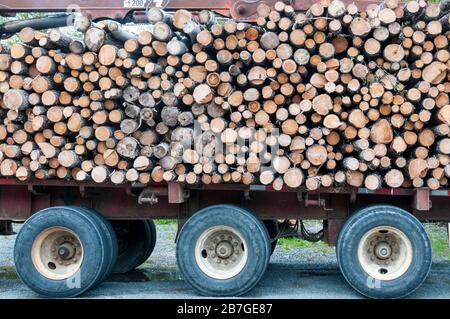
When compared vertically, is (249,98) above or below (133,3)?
below

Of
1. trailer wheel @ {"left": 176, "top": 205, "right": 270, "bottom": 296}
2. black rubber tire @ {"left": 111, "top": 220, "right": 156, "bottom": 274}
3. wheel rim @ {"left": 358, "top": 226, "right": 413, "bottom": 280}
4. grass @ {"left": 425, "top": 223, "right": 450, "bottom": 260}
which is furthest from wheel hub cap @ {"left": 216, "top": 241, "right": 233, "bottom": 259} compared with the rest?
grass @ {"left": 425, "top": 223, "right": 450, "bottom": 260}

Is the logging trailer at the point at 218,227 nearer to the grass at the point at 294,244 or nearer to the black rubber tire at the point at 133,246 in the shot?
the black rubber tire at the point at 133,246

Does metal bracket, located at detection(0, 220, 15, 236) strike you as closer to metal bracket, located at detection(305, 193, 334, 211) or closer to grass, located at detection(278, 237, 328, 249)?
metal bracket, located at detection(305, 193, 334, 211)

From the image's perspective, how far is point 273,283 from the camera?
25.2 ft

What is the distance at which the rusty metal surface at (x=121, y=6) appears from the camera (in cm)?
791

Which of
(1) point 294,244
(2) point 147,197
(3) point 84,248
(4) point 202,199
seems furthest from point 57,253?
(1) point 294,244

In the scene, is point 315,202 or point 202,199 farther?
point 202,199

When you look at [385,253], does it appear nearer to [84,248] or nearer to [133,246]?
[84,248]

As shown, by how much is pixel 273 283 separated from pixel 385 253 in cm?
155

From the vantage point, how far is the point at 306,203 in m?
6.96

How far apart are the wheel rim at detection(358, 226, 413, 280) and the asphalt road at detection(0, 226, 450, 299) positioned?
377 mm

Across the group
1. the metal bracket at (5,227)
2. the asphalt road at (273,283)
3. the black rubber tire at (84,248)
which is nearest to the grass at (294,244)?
the asphalt road at (273,283)

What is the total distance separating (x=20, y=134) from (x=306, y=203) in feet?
11.1

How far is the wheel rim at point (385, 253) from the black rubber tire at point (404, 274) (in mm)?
54
